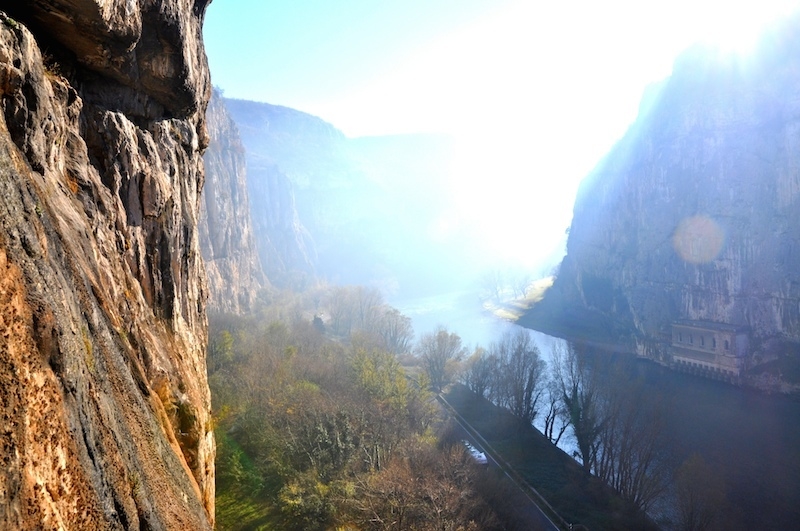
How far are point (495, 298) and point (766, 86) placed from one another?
52775 mm

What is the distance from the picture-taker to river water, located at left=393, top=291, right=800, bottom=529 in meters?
21.0

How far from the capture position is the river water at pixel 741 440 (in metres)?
21.0

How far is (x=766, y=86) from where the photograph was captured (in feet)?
165

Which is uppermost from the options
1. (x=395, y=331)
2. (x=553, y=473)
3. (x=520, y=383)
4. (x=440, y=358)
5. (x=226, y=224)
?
(x=226, y=224)

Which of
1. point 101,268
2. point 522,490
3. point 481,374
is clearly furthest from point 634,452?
point 101,268

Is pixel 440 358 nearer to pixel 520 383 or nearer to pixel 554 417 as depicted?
pixel 520 383

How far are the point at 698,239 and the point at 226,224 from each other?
191 feet

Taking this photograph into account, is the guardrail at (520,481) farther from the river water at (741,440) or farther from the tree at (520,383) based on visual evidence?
the river water at (741,440)

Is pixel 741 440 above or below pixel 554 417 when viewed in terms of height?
below

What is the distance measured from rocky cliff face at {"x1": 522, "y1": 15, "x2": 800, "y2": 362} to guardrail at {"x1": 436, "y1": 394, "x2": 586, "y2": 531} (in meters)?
31.5

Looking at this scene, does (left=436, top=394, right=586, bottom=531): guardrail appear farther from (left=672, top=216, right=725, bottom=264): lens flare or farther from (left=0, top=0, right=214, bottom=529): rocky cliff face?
(left=672, top=216, right=725, bottom=264): lens flare

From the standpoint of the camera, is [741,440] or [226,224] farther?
[226,224]

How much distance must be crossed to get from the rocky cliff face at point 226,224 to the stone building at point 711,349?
165 ft

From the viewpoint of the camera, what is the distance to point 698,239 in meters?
54.3
